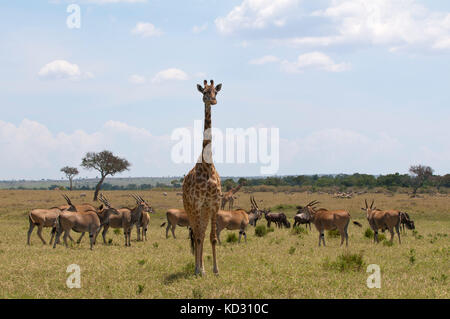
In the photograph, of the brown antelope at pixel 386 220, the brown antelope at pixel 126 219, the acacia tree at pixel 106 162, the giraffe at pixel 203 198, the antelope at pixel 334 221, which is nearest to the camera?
the giraffe at pixel 203 198

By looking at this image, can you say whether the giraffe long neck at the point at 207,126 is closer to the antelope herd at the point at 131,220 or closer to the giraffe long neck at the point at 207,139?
the giraffe long neck at the point at 207,139

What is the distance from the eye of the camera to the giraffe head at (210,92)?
1275 centimetres

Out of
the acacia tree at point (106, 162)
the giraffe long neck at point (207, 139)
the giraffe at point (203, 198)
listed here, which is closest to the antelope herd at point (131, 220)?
the giraffe at point (203, 198)

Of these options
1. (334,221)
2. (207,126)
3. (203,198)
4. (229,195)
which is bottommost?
(334,221)

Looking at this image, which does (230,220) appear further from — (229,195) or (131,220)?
(131,220)

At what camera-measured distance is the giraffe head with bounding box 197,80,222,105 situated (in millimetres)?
12753

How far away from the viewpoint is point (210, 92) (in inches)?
504

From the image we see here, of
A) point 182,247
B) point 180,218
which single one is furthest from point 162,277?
point 180,218

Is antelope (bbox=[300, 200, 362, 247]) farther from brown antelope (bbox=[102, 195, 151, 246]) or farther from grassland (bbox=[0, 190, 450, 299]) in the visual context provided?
brown antelope (bbox=[102, 195, 151, 246])

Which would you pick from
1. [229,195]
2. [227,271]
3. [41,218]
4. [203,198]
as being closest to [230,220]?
[229,195]
